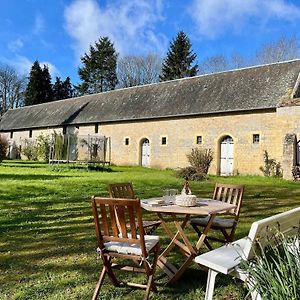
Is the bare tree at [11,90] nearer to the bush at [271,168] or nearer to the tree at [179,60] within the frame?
the tree at [179,60]

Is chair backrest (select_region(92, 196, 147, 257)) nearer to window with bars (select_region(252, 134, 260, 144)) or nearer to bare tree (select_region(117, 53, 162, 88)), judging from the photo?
window with bars (select_region(252, 134, 260, 144))

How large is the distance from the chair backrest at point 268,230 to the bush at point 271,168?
617 inches

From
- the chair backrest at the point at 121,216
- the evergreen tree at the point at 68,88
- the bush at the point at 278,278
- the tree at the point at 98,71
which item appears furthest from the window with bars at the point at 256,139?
the evergreen tree at the point at 68,88

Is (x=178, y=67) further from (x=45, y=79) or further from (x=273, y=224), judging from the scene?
(x=273, y=224)

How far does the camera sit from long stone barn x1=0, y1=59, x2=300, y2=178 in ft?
60.1

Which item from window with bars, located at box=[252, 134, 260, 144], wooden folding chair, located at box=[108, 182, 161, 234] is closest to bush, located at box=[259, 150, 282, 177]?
window with bars, located at box=[252, 134, 260, 144]

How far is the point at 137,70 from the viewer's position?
4941cm

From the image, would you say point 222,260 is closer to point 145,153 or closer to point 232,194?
point 232,194

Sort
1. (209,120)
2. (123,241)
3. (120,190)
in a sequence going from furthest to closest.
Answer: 1. (209,120)
2. (120,190)
3. (123,241)

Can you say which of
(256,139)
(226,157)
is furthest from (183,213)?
(226,157)

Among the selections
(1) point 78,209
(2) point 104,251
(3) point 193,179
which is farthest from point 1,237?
(3) point 193,179

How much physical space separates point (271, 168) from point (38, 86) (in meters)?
39.8

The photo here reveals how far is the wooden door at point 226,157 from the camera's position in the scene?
20.2 metres

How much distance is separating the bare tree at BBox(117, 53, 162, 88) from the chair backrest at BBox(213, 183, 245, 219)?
44613 millimetres
